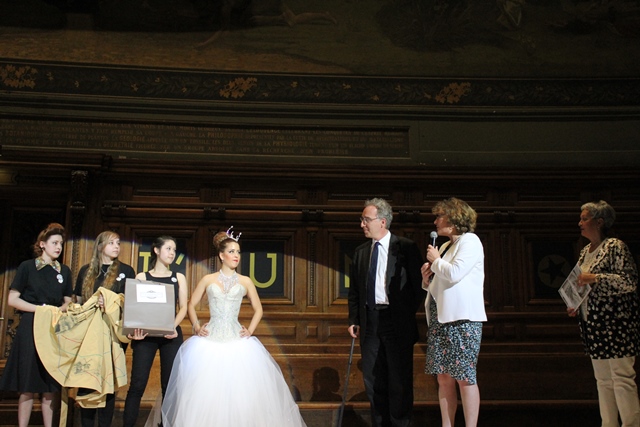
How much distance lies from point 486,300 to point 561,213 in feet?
4.33

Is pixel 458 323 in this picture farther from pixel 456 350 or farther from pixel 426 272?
pixel 426 272

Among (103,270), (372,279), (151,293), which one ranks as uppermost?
(103,270)

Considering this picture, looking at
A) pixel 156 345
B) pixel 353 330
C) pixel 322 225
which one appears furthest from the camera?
pixel 322 225

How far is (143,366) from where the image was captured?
17.6ft

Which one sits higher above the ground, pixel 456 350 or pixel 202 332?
pixel 202 332

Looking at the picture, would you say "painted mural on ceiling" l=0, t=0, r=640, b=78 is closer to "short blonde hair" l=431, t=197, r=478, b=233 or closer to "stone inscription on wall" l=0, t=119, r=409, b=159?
"stone inscription on wall" l=0, t=119, r=409, b=159

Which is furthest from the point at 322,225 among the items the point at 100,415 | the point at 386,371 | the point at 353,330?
the point at 100,415

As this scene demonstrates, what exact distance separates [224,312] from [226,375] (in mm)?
639

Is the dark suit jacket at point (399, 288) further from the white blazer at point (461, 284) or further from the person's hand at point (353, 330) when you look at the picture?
the white blazer at point (461, 284)

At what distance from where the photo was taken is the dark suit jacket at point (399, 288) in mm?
5223

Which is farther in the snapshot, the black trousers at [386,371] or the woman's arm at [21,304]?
the woman's arm at [21,304]

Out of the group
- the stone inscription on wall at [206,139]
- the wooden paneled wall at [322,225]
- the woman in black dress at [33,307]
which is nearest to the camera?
the woman in black dress at [33,307]

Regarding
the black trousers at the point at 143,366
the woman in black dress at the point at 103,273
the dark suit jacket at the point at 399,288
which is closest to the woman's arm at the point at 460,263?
the dark suit jacket at the point at 399,288

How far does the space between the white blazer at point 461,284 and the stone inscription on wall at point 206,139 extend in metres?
3.46
